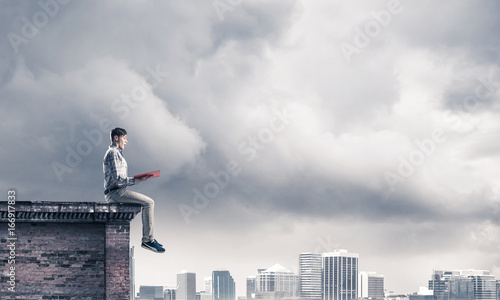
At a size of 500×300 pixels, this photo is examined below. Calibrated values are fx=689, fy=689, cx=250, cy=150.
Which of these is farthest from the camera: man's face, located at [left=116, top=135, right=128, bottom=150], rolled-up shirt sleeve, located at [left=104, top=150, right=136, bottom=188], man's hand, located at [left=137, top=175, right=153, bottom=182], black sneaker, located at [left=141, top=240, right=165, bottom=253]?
black sneaker, located at [left=141, top=240, right=165, bottom=253]

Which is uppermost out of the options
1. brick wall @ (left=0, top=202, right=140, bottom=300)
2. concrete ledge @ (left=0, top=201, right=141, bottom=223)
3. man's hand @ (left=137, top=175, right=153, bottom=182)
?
man's hand @ (left=137, top=175, right=153, bottom=182)

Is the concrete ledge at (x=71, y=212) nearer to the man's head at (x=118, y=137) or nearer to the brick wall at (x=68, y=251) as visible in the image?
the brick wall at (x=68, y=251)

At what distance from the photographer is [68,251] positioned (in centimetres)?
1545

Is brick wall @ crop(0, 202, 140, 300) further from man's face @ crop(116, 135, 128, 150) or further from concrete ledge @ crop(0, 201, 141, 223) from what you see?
man's face @ crop(116, 135, 128, 150)

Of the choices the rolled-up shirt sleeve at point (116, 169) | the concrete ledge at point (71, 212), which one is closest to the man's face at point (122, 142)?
the rolled-up shirt sleeve at point (116, 169)

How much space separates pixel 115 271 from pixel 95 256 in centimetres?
57

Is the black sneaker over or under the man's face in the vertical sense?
under

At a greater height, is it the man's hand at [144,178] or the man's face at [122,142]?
the man's face at [122,142]

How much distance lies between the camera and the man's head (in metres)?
15.4

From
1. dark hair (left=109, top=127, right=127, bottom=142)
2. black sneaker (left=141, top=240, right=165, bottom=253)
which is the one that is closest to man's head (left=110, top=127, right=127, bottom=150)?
dark hair (left=109, top=127, right=127, bottom=142)

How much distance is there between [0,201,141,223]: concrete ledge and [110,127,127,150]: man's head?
53.3 inches

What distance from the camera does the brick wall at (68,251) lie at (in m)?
15.2

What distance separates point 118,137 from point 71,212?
1.96 metres

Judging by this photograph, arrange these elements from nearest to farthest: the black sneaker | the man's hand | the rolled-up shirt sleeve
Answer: the man's hand
the rolled-up shirt sleeve
the black sneaker
